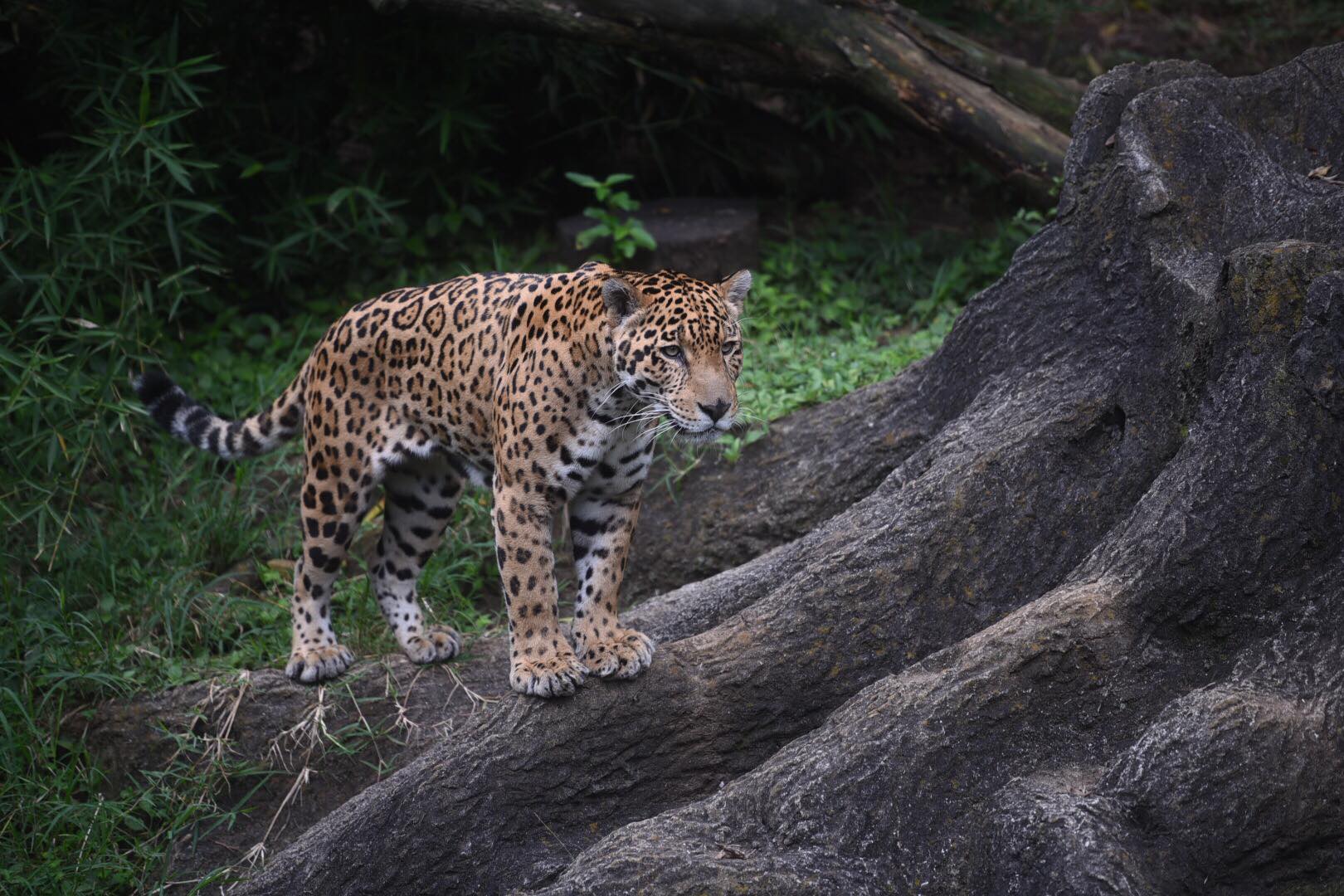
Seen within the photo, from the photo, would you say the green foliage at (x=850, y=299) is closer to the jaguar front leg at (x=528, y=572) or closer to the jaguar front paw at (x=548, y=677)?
the jaguar front leg at (x=528, y=572)

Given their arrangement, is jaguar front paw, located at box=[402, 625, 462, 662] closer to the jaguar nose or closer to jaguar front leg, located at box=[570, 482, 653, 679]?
jaguar front leg, located at box=[570, 482, 653, 679]

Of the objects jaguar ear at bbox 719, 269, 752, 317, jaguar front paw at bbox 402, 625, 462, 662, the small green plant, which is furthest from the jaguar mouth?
the small green plant

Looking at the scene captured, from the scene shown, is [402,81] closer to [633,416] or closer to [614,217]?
[614,217]

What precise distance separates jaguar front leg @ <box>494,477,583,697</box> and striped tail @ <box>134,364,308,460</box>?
153cm

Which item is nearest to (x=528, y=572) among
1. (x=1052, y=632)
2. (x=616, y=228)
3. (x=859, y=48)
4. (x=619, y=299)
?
(x=619, y=299)

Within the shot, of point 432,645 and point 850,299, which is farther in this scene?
point 850,299

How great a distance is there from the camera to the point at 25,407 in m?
6.72

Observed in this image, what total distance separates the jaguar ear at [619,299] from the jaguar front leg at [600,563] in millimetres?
668

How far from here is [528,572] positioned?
468cm

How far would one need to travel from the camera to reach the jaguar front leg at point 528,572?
461 centimetres

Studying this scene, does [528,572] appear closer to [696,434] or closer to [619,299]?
[696,434]

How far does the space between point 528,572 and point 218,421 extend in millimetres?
2014

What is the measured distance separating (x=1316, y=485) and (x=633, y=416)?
7.12 ft

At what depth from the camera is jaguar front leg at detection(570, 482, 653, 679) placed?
462cm
